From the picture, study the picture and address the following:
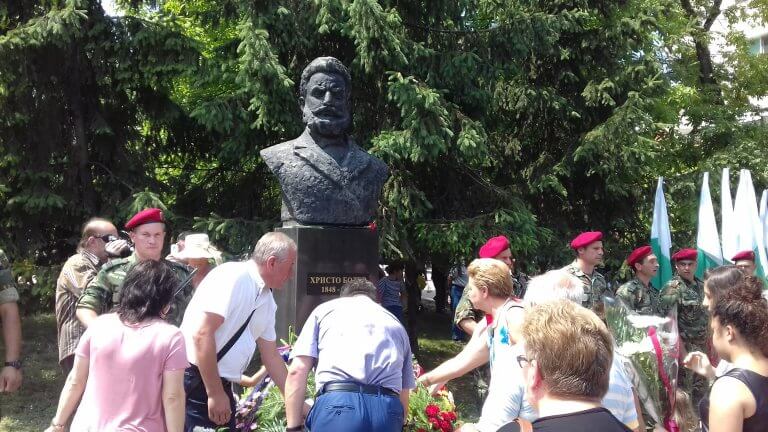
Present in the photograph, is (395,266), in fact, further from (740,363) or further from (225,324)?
(740,363)

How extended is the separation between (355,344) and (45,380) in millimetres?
7673

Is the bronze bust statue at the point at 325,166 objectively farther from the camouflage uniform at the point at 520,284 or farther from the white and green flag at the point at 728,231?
the white and green flag at the point at 728,231

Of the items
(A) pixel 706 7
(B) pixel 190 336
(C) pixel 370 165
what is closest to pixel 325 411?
(B) pixel 190 336

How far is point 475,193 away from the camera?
10906 millimetres

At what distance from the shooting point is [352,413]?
3.22 metres

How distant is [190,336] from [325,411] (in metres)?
0.69

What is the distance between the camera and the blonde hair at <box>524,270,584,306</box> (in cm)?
→ 331

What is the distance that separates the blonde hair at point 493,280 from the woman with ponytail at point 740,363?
0.92 metres

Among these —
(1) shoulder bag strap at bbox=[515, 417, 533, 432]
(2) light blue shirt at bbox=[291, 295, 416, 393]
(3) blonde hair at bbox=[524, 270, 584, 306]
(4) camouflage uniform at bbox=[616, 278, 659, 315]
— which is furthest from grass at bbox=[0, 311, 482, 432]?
(1) shoulder bag strap at bbox=[515, 417, 533, 432]

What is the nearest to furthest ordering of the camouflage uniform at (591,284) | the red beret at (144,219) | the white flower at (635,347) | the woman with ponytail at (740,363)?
the woman with ponytail at (740,363), the white flower at (635,347), the red beret at (144,219), the camouflage uniform at (591,284)

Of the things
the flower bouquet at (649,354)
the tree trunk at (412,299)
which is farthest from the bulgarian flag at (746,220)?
the flower bouquet at (649,354)

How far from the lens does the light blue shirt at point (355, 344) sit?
330 cm

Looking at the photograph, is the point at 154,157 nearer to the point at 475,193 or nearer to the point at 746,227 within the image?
the point at 475,193

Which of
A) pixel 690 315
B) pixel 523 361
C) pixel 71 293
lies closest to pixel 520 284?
pixel 690 315
